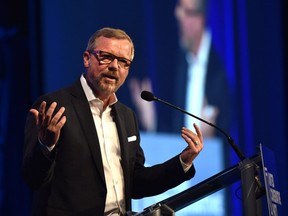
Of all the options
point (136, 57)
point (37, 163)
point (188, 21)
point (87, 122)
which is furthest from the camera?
point (188, 21)

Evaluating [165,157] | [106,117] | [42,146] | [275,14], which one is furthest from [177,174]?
[275,14]

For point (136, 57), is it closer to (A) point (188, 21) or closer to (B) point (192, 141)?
(A) point (188, 21)

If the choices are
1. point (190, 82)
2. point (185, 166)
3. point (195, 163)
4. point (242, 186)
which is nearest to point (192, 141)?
point (185, 166)

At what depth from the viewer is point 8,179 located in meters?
4.18

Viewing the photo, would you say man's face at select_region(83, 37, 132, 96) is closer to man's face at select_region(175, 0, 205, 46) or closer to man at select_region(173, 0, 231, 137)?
man at select_region(173, 0, 231, 137)

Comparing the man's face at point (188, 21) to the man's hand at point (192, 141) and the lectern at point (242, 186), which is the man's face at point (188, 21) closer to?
the man's hand at point (192, 141)

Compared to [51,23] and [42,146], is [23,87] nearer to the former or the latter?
[51,23]

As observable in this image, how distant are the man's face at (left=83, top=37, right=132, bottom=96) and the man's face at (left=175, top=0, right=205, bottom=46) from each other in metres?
1.87

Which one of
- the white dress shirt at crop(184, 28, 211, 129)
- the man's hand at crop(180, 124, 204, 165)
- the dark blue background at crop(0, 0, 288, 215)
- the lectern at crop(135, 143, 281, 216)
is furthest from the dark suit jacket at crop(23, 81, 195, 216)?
the white dress shirt at crop(184, 28, 211, 129)

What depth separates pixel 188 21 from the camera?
4746 mm

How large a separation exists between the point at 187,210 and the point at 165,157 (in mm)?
377

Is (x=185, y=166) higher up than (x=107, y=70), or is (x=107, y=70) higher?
(x=107, y=70)

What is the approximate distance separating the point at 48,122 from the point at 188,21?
8.43 ft

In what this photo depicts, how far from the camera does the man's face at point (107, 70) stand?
9.27 feet
